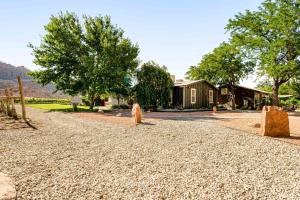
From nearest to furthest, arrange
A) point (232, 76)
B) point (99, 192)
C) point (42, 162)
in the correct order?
point (99, 192), point (42, 162), point (232, 76)

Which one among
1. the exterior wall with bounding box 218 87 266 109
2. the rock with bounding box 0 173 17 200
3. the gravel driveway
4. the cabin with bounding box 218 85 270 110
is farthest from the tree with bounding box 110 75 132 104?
the rock with bounding box 0 173 17 200

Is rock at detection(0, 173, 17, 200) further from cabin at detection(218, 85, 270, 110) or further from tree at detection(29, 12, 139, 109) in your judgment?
cabin at detection(218, 85, 270, 110)

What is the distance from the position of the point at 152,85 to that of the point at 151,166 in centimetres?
2388

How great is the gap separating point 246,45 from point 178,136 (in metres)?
26.8

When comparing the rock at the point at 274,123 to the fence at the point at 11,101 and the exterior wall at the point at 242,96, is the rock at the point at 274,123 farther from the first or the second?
the exterior wall at the point at 242,96

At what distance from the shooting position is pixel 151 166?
695cm

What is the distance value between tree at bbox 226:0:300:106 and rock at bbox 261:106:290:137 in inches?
735

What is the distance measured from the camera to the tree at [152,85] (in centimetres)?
3022

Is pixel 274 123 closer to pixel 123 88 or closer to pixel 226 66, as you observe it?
pixel 123 88

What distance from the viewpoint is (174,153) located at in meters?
8.28

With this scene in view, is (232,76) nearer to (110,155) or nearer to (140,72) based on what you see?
(140,72)

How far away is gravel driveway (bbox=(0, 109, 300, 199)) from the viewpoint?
533cm

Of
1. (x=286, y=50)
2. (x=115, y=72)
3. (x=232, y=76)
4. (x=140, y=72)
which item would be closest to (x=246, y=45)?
(x=286, y=50)

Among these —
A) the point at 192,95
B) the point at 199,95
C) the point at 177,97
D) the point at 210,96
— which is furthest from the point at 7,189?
the point at 210,96
